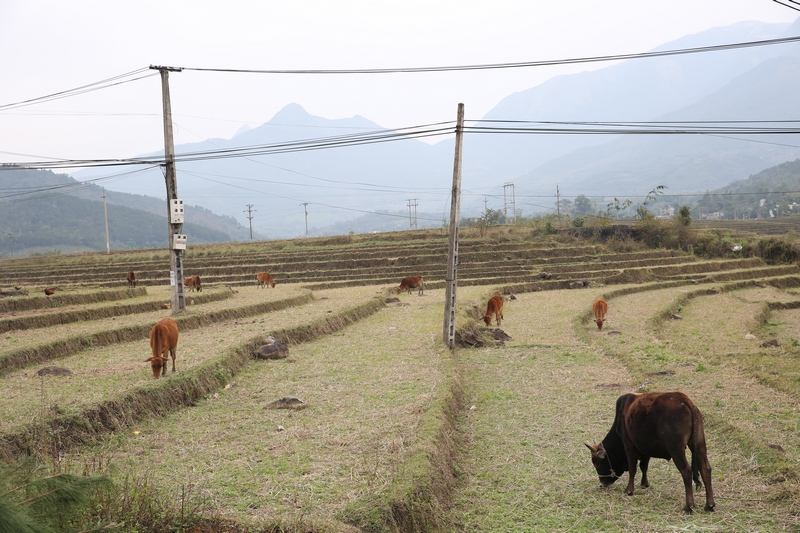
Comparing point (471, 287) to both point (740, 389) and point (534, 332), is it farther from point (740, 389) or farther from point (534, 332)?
point (740, 389)

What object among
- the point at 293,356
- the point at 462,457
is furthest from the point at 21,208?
the point at 462,457

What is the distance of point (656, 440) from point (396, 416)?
407cm

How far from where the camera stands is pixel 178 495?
6391 millimetres

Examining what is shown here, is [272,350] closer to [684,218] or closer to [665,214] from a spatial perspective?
[684,218]

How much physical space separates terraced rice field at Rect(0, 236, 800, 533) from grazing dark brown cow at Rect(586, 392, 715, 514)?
29cm

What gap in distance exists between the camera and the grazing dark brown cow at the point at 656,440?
21.6 feet

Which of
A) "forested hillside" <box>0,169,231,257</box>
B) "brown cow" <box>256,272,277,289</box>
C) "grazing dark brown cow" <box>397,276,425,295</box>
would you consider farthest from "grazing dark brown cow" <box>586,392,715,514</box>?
"forested hillside" <box>0,169,231,257</box>

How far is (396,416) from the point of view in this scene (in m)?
9.74

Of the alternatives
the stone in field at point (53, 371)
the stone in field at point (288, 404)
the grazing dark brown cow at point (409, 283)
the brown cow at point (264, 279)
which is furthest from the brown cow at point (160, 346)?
the brown cow at point (264, 279)

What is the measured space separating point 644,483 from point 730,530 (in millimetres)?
1427

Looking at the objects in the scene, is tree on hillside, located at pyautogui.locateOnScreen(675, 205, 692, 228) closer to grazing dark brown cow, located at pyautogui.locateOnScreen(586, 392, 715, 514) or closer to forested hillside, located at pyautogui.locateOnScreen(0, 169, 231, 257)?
grazing dark brown cow, located at pyautogui.locateOnScreen(586, 392, 715, 514)

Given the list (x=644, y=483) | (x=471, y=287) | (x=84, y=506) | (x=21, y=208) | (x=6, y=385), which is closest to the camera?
(x=84, y=506)

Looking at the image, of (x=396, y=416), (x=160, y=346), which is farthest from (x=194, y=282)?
(x=396, y=416)

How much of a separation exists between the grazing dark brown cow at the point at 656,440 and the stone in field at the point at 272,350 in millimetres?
8991
